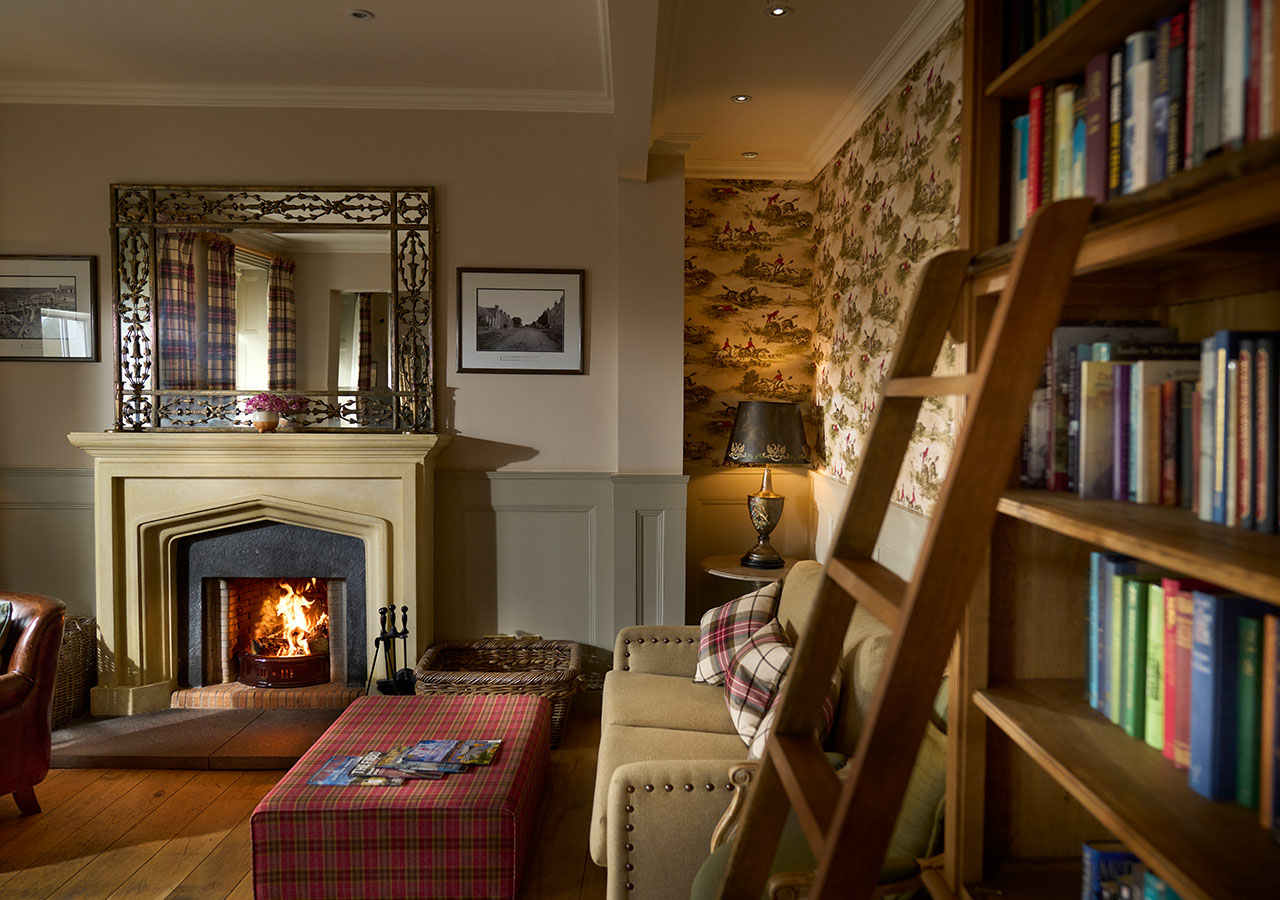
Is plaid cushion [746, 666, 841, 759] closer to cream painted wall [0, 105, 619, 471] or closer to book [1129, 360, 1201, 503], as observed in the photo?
book [1129, 360, 1201, 503]

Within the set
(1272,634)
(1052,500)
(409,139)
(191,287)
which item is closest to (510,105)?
(409,139)

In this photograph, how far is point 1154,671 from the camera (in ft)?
3.64

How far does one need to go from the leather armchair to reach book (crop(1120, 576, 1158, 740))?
3168mm

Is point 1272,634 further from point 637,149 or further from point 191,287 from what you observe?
point 191,287

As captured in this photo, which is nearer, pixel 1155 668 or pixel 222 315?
pixel 1155 668

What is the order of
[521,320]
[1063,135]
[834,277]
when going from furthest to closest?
[834,277]
[521,320]
[1063,135]

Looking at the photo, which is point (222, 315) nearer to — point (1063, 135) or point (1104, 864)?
point (1063, 135)

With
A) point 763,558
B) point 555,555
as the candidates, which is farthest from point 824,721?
point 555,555

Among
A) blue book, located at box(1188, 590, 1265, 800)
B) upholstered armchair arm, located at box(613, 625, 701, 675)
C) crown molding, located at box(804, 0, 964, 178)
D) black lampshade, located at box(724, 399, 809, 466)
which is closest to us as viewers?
blue book, located at box(1188, 590, 1265, 800)

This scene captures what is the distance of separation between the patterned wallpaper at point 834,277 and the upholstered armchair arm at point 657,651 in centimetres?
100

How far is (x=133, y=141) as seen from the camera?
3953 millimetres

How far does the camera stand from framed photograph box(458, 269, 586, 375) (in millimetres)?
4035

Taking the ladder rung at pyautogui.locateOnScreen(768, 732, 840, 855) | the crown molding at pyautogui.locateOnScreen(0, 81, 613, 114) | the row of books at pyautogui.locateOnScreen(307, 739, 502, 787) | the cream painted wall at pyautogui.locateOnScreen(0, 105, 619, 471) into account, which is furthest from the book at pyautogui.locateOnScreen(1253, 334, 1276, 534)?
the crown molding at pyautogui.locateOnScreen(0, 81, 613, 114)

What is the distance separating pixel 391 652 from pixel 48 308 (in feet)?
7.21
